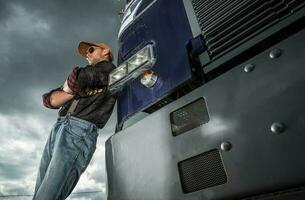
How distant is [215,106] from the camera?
107 centimetres

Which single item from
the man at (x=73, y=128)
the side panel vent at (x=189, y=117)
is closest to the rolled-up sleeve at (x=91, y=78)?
the man at (x=73, y=128)

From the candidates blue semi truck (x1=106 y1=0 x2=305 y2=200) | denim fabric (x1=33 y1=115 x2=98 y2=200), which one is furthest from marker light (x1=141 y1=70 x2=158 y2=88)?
denim fabric (x1=33 y1=115 x2=98 y2=200)

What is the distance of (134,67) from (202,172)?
0.70 metres

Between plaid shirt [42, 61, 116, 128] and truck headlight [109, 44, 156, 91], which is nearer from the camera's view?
truck headlight [109, 44, 156, 91]

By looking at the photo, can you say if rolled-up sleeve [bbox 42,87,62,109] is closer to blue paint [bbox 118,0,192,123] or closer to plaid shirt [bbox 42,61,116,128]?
plaid shirt [bbox 42,61,116,128]

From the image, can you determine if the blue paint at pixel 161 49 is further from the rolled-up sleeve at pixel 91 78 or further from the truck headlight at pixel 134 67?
the rolled-up sleeve at pixel 91 78

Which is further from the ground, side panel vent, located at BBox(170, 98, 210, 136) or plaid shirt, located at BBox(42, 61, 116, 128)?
plaid shirt, located at BBox(42, 61, 116, 128)

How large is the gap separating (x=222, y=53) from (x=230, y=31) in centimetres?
10

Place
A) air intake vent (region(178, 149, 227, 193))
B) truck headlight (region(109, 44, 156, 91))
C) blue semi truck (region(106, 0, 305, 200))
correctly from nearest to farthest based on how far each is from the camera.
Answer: blue semi truck (region(106, 0, 305, 200)) → air intake vent (region(178, 149, 227, 193)) → truck headlight (region(109, 44, 156, 91))

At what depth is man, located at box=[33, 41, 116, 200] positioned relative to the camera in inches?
67.9

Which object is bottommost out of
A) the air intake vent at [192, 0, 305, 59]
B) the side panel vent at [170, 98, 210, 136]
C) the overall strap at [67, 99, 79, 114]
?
the side panel vent at [170, 98, 210, 136]

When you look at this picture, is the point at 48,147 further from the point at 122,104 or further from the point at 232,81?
the point at 232,81

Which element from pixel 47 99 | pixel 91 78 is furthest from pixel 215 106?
pixel 47 99

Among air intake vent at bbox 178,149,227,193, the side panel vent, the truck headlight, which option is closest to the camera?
air intake vent at bbox 178,149,227,193
